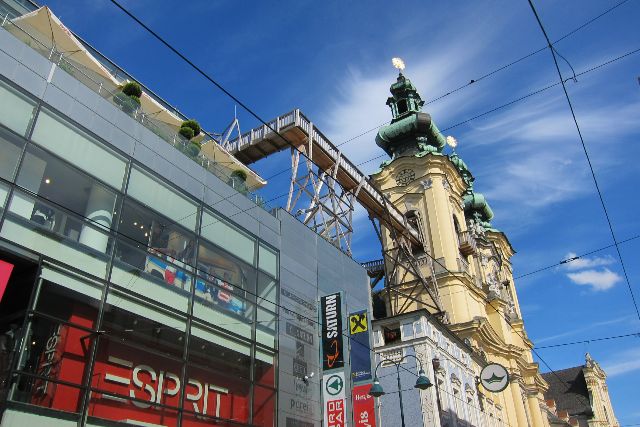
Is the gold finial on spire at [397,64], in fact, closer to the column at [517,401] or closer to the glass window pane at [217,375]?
the column at [517,401]

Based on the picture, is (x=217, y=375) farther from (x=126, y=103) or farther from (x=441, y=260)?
(x=441, y=260)

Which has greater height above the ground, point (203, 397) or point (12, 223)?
point (12, 223)

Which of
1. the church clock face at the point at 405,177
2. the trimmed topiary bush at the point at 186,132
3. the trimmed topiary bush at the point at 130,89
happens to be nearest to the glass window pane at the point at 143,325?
the trimmed topiary bush at the point at 186,132

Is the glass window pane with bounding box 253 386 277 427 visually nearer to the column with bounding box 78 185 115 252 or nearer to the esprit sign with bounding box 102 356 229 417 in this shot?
the esprit sign with bounding box 102 356 229 417

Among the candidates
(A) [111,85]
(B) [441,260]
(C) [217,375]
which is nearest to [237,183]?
(A) [111,85]

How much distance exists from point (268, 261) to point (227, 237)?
197 cm

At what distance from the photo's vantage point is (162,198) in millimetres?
16562

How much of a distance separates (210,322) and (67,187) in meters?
5.35

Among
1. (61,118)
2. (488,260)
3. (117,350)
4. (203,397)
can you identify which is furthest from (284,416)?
(488,260)

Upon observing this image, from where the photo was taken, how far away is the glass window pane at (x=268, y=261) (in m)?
19.3

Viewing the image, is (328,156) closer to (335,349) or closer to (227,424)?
(335,349)

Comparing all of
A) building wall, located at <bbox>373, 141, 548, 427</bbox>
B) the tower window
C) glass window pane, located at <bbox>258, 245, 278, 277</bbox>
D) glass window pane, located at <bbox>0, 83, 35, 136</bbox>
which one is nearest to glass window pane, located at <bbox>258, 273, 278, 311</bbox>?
glass window pane, located at <bbox>258, 245, 278, 277</bbox>

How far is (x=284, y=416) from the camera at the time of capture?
57.8ft

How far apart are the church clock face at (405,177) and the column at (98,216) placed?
32062 millimetres
